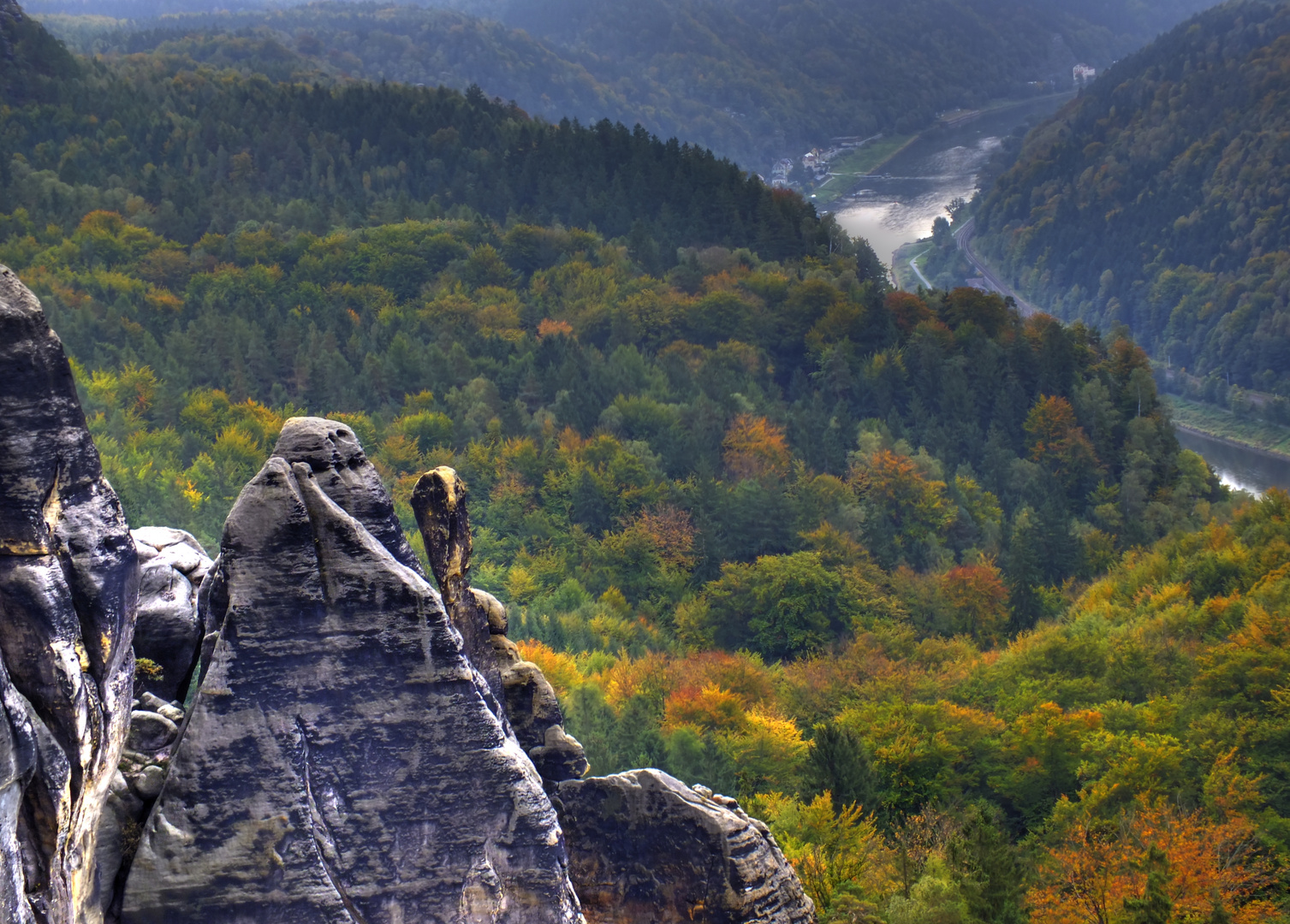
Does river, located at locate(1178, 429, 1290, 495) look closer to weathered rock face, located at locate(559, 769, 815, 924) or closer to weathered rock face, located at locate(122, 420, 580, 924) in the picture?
weathered rock face, located at locate(559, 769, 815, 924)

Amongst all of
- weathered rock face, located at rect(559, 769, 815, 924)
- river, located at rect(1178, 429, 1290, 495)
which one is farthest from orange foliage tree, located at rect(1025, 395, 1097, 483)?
weathered rock face, located at rect(559, 769, 815, 924)

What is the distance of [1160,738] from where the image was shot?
178 ft

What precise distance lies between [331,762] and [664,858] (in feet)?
21.6

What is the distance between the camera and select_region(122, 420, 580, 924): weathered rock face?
15969 mm

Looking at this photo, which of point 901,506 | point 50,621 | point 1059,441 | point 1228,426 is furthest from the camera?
point 1228,426

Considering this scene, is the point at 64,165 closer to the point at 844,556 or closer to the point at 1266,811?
the point at 844,556

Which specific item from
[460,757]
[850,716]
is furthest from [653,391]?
[460,757]

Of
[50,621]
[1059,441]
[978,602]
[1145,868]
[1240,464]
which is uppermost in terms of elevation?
[50,621]

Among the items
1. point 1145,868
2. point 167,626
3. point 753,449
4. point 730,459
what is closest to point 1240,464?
point 753,449

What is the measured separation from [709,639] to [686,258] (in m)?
74.6

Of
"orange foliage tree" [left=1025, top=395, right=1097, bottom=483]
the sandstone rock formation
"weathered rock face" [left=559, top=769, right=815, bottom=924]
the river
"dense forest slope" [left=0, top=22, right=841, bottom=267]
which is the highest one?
the sandstone rock formation

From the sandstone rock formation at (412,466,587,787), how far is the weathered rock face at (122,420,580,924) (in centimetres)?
252

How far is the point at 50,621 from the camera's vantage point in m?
14.5

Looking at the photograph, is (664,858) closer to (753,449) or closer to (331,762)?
(331,762)
